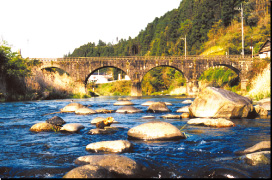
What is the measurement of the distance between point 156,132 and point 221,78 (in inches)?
1620

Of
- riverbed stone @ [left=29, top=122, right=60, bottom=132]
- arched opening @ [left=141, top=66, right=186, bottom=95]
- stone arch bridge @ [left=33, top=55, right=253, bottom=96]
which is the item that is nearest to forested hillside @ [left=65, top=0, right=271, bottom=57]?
stone arch bridge @ [left=33, top=55, right=253, bottom=96]

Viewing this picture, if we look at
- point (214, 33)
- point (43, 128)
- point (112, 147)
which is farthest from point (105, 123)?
point (214, 33)

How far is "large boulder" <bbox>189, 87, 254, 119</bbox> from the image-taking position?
449 inches

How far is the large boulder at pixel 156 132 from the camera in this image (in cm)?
757

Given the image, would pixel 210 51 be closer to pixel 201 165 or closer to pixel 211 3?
pixel 211 3

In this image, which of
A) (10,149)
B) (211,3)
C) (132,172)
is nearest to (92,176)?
(132,172)

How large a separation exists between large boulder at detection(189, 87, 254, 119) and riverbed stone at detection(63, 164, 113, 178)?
309 inches

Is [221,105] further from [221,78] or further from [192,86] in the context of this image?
[192,86]

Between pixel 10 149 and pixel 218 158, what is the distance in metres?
4.67

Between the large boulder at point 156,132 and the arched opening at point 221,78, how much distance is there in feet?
114

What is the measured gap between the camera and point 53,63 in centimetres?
4553

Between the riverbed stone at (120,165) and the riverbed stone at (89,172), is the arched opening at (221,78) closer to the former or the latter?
the riverbed stone at (120,165)

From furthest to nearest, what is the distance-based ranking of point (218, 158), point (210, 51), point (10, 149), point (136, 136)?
point (210, 51), point (136, 136), point (10, 149), point (218, 158)

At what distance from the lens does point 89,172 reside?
13.8 ft
